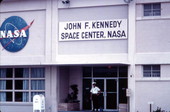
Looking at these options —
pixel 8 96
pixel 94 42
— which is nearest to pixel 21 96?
pixel 8 96

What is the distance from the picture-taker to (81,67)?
26781 mm

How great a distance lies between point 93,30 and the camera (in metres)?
24.7

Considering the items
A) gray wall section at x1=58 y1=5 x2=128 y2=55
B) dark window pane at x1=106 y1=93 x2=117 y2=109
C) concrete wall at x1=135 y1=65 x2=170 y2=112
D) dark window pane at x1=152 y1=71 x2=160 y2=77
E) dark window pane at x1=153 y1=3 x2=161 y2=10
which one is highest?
dark window pane at x1=153 y1=3 x2=161 y2=10

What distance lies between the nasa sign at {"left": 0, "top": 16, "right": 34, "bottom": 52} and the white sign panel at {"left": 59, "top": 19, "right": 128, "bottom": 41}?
259 centimetres

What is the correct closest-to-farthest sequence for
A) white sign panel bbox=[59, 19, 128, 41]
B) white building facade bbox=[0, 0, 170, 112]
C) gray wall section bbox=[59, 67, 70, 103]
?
white building facade bbox=[0, 0, 170, 112] < white sign panel bbox=[59, 19, 128, 41] < gray wall section bbox=[59, 67, 70, 103]

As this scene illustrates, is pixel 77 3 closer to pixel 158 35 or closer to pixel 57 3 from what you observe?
pixel 57 3

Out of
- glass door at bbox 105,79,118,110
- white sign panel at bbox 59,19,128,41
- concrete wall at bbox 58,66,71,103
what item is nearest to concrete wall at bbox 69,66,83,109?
concrete wall at bbox 58,66,71,103

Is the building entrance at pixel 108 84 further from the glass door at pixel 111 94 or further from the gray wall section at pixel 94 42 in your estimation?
the gray wall section at pixel 94 42

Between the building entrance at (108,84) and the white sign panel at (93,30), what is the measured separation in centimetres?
276

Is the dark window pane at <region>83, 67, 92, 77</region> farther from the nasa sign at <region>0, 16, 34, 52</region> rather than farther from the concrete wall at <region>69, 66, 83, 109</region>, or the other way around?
the nasa sign at <region>0, 16, 34, 52</region>

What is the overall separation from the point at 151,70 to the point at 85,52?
4.28 meters

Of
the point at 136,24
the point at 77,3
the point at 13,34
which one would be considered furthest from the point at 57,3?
the point at 136,24

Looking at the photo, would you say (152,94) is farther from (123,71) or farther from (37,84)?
(37,84)

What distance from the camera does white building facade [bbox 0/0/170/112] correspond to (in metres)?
23.4
